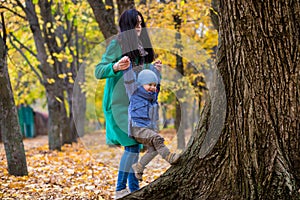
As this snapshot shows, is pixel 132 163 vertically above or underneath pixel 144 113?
underneath

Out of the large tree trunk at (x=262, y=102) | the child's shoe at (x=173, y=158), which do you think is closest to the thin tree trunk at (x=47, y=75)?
the child's shoe at (x=173, y=158)

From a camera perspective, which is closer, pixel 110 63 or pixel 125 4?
pixel 110 63

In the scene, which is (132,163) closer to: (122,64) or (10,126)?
(122,64)

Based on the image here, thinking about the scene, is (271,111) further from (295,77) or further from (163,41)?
(163,41)

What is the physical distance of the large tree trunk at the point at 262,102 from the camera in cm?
328

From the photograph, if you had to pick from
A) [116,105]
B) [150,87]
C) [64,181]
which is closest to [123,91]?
[116,105]

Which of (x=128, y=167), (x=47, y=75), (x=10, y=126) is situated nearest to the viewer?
(x=128, y=167)

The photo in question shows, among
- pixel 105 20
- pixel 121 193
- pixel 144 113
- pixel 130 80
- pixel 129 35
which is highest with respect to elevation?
pixel 105 20

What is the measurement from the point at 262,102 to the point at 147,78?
115cm

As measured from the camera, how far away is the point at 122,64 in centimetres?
375

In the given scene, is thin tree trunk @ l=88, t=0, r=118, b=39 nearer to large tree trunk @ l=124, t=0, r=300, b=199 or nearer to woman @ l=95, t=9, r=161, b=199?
woman @ l=95, t=9, r=161, b=199

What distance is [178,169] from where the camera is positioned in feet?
12.0

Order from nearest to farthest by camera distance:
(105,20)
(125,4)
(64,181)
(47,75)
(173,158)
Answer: (173,158) → (64,181) → (105,20) → (125,4) → (47,75)

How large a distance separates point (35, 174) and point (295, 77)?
217 inches
